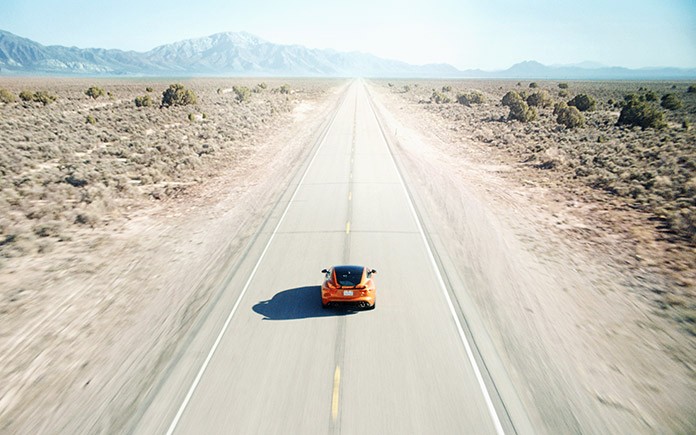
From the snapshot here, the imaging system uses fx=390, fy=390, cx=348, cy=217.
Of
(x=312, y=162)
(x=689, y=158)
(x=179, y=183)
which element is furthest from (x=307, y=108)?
(x=689, y=158)

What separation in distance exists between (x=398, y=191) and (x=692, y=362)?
50.3 feet

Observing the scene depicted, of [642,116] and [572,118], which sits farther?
[572,118]

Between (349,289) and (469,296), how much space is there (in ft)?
13.6

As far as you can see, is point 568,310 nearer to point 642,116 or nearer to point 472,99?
point 642,116

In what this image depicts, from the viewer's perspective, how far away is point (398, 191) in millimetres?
23016

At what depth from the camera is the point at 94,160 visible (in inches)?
1085

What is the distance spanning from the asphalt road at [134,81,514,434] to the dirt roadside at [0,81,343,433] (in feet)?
3.33

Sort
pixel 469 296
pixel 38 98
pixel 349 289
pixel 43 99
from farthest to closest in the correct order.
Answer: pixel 38 98 < pixel 43 99 < pixel 469 296 < pixel 349 289

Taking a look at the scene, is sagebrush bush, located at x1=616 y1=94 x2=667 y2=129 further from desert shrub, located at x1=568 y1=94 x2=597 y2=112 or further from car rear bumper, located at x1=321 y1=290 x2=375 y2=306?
car rear bumper, located at x1=321 y1=290 x2=375 y2=306

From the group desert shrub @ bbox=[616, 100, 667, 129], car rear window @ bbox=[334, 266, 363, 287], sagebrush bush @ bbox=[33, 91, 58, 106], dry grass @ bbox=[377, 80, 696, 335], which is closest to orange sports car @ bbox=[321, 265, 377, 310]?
car rear window @ bbox=[334, 266, 363, 287]

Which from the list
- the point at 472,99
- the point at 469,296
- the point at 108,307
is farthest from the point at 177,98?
the point at 469,296

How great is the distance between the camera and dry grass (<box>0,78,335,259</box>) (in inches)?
733

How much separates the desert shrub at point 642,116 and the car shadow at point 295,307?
42.8 meters

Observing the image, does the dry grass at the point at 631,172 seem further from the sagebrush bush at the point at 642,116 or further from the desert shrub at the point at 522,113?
the sagebrush bush at the point at 642,116
